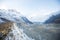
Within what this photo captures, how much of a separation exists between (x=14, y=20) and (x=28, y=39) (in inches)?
15.0

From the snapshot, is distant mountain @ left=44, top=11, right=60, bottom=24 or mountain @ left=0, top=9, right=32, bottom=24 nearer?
mountain @ left=0, top=9, right=32, bottom=24

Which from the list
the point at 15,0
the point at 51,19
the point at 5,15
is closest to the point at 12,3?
the point at 15,0

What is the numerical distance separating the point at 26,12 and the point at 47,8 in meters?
0.39

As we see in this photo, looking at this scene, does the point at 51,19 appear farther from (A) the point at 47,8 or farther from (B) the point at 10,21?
(B) the point at 10,21

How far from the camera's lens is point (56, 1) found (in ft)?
7.84

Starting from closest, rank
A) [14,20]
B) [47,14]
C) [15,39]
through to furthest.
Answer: [15,39]
[14,20]
[47,14]

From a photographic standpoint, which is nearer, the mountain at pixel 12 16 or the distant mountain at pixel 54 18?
the mountain at pixel 12 16

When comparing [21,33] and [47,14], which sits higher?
[47,14]

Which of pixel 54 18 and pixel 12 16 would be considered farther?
pixel 54 18

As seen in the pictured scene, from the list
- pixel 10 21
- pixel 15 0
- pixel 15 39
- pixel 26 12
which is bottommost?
pixel 15 39

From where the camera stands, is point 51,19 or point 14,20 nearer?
point 14,20

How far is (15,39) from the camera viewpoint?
6.66ft

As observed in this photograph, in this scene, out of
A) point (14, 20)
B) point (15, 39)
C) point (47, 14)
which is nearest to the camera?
point (15, 39)

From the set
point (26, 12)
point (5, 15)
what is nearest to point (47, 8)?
point (26, 12)
